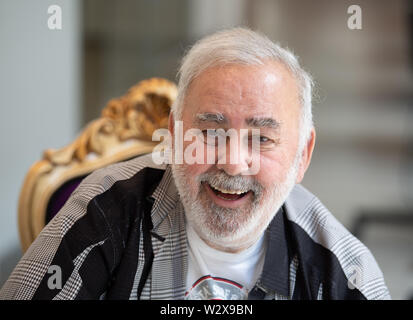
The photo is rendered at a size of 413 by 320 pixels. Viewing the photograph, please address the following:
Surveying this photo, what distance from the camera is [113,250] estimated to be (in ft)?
2.16

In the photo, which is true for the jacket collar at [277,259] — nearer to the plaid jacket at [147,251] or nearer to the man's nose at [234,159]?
the plaid jacket at [147,251]

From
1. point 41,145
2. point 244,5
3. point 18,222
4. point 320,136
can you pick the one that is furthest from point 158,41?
→ point 18,222

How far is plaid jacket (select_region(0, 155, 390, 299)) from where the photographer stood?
0.62 metres

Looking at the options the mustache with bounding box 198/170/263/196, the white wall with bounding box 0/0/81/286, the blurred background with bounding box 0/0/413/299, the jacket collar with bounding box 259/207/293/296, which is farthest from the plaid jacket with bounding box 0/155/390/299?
the blurred background with bounding box 0/0/413/299

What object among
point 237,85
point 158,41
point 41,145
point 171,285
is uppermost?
point 158,41

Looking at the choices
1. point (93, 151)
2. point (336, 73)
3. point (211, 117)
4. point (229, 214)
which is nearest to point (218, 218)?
point (229, 214)

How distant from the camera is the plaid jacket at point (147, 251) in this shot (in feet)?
2.05

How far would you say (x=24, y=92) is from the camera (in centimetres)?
102

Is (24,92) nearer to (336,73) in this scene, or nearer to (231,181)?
(231,181)

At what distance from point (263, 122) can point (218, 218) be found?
5.7 inches

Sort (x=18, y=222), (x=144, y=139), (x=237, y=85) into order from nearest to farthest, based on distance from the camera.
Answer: (x=237, y=85) < (x=18, y=222) < (x=144, y=139)

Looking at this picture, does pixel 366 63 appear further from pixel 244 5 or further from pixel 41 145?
pixel 41 145

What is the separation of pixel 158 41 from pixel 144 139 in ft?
5.53

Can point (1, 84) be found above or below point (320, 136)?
above
